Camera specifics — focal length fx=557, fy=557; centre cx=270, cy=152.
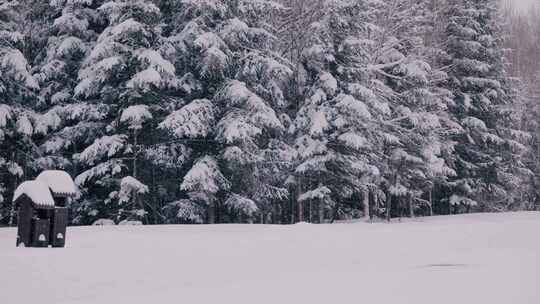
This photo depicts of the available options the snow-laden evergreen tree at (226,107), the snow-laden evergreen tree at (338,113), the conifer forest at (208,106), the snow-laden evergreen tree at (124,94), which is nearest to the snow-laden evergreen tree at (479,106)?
the conifer forest at (208,106)

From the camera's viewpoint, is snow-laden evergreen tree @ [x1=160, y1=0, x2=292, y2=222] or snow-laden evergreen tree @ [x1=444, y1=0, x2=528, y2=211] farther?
snow-laden evergreen tree @ [x1=444, y1=0, x2=528, y2=211]

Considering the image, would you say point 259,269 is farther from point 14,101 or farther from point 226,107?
point 14,101

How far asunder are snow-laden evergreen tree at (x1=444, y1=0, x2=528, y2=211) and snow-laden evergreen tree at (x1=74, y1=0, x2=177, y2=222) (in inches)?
677

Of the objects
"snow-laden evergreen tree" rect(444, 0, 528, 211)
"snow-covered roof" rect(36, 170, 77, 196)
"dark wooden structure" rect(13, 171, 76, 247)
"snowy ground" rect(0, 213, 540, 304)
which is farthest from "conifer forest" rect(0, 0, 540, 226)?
"dark wooden structure" rect(13, 171, 76, 247)

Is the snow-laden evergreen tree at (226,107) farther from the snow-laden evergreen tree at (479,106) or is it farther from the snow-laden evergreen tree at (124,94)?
the snow-laden evergreen tree at (479,106)

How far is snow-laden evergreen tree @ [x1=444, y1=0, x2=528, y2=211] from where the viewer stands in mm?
29812

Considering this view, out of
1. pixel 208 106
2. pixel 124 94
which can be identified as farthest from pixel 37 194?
pixel 208 106

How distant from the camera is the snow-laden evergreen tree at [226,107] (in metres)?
18.2

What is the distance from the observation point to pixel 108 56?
18.2 meters

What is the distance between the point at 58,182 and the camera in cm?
898

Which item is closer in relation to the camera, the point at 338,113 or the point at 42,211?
the point at 42,211

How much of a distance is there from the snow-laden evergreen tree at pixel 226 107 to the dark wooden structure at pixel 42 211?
8.56m

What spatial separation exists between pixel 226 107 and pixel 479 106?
1726 cm

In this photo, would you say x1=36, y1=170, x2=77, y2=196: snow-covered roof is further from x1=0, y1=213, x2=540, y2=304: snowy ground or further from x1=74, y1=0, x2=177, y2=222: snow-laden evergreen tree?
x1=74, y1=0, x2=177, y2=222: snow-laden evergreen tree
